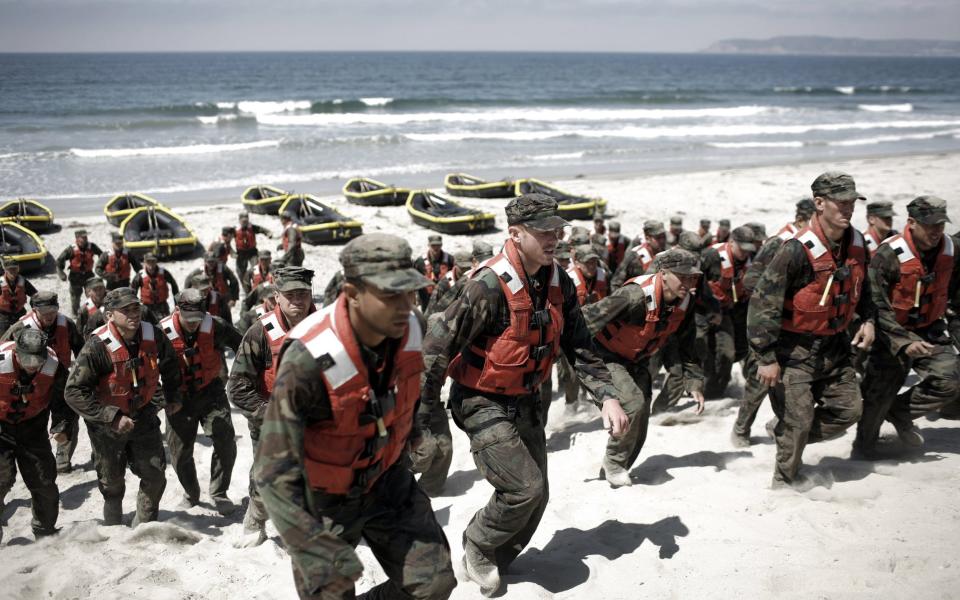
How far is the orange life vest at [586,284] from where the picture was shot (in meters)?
9.22

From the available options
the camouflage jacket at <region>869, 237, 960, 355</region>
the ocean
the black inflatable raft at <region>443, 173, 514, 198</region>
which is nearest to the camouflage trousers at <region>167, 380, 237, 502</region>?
the camouflage jacket at <region>869, 237, 960, 355</region>

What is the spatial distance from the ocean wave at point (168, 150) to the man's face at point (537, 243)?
3716 centimetres

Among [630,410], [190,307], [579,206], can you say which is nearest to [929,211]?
[630,410]

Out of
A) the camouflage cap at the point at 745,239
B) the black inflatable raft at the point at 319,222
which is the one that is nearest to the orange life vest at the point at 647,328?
the camouflage cap at the point at 745,239

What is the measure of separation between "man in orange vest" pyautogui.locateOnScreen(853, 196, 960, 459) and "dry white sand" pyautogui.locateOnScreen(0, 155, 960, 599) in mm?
360

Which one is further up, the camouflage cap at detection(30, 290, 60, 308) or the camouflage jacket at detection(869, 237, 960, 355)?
the camouflage jacket at detection(869, 237, 960, 355)

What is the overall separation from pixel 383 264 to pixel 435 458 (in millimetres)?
4040

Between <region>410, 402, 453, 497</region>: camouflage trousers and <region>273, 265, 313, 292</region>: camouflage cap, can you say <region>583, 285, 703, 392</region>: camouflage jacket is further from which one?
<region>273, 265, 313, 292</region>: camouflage cap

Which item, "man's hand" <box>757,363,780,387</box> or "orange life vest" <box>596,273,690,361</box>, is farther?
"orange life vest" <box>596,273,690,361</box>

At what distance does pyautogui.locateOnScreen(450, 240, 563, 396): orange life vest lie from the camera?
4.70 metres

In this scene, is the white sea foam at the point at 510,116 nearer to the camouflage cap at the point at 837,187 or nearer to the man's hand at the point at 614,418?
the camouflage cap at the point at 837,187

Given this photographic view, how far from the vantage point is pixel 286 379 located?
10.1ft

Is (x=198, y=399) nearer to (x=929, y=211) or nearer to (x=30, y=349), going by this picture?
(x=30, y=349)

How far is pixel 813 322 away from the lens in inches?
225
